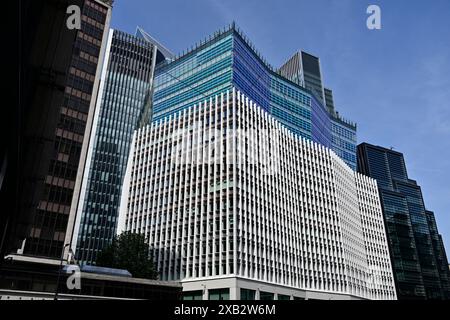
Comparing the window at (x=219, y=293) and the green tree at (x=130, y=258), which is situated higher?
the green tree at (x=130, y=258)

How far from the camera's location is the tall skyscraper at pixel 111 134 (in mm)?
123062

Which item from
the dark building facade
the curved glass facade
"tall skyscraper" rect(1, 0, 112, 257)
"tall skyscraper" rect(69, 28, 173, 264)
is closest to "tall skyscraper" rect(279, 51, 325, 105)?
"tall skyscraper" rect(69, 28, 173, 264)

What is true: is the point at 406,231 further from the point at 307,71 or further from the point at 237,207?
the point at 237,207

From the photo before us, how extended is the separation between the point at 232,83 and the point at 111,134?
2964 inches

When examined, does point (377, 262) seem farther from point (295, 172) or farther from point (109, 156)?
point (109, 156)

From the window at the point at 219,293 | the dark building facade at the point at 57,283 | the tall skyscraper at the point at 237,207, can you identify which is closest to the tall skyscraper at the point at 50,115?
the dark building facade at the point at 57,283

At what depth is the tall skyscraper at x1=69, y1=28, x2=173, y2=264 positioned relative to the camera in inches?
4845

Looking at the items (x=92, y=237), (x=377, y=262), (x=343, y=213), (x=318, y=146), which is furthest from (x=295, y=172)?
(x=92, y=237)

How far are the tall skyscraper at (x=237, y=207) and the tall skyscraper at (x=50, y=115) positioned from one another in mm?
24845

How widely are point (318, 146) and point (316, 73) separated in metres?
100

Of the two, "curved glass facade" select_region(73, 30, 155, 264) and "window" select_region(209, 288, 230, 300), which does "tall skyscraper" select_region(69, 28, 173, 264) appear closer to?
"curved glass facade" select_region(73, 30, 155, 264)

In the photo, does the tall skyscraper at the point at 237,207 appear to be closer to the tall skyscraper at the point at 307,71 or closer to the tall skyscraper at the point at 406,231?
the tall skyscraper at the point at 406,231

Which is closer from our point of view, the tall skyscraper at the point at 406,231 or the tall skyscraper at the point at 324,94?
the tall skyscraper at the point at 324,94

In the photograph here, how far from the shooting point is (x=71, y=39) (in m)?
17.4
